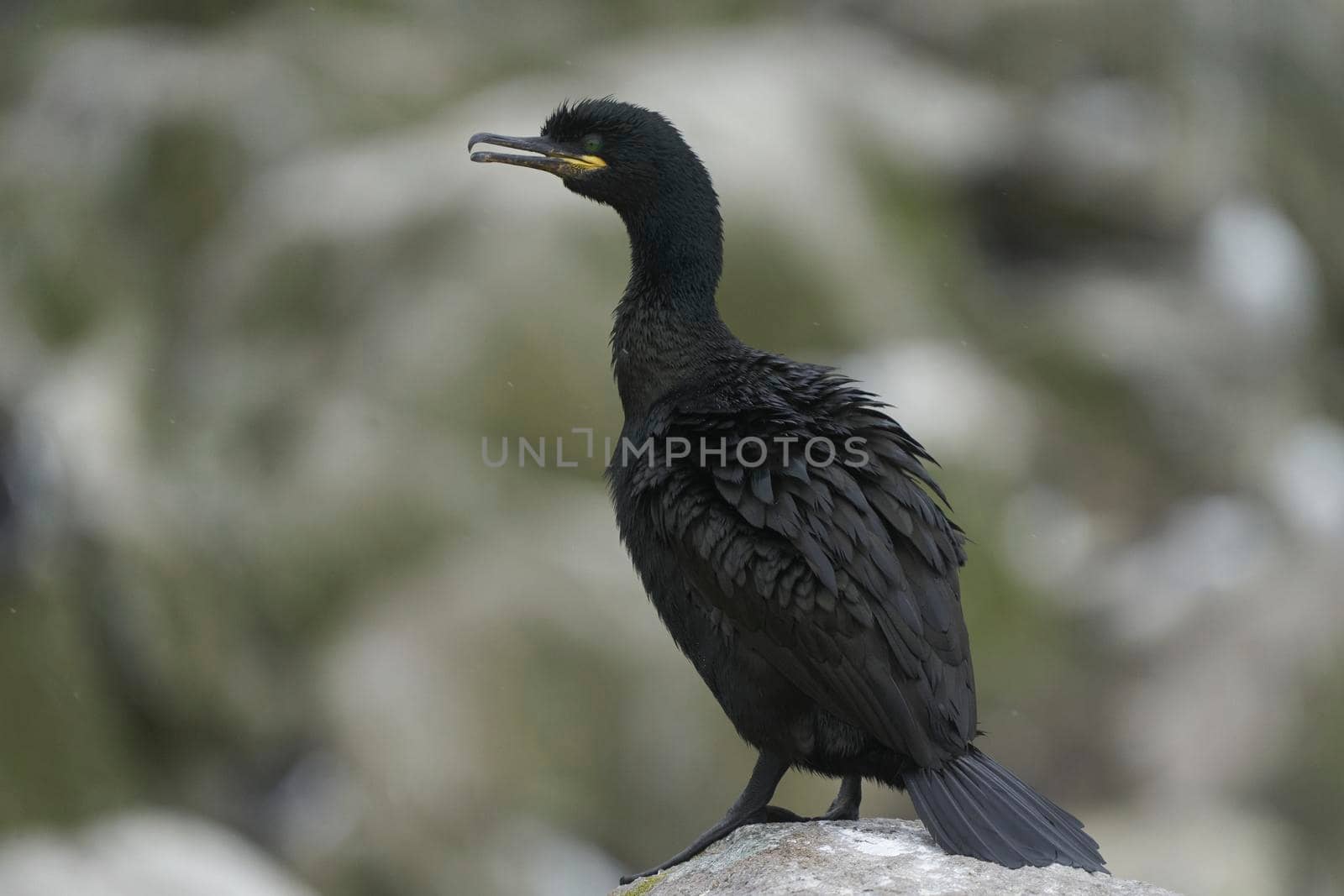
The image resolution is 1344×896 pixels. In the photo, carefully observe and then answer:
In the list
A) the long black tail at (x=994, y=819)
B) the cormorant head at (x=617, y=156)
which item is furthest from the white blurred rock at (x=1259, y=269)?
the long black tail at (x=994, y=819)

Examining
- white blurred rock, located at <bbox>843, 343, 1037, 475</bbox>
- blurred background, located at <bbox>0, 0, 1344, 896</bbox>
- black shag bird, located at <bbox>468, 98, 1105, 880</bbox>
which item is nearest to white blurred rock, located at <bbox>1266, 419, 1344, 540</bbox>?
blurred background, located at <bbox>0, 0, 1344, 896</bbox>

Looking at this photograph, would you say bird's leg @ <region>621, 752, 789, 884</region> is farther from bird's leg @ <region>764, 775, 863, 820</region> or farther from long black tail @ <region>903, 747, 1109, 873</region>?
long black tail @ <region>903, 747, 1109, 873</region>

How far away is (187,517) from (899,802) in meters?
5.51

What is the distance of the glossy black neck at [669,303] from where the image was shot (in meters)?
3.93

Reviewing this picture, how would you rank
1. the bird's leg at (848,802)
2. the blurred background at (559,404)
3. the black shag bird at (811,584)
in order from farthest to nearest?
1. the blurred background at (559,404)
2. the bird's leg at (848,802)
3. the black shag bird at (811,584)

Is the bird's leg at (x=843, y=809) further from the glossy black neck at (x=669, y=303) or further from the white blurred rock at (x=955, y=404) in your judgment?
the white blurred rock at (x=955, y=404)

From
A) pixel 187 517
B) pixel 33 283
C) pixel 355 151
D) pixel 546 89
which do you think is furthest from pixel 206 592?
pixel 546 89

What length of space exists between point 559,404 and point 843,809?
19.5ft

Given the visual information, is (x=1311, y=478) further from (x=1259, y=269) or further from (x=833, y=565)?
(x=833, y=565)

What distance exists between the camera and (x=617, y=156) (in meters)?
4.18

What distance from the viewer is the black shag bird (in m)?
3.24

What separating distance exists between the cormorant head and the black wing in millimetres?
866

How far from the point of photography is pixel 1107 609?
962cm

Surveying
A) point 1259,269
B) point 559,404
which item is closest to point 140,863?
point 559,404
